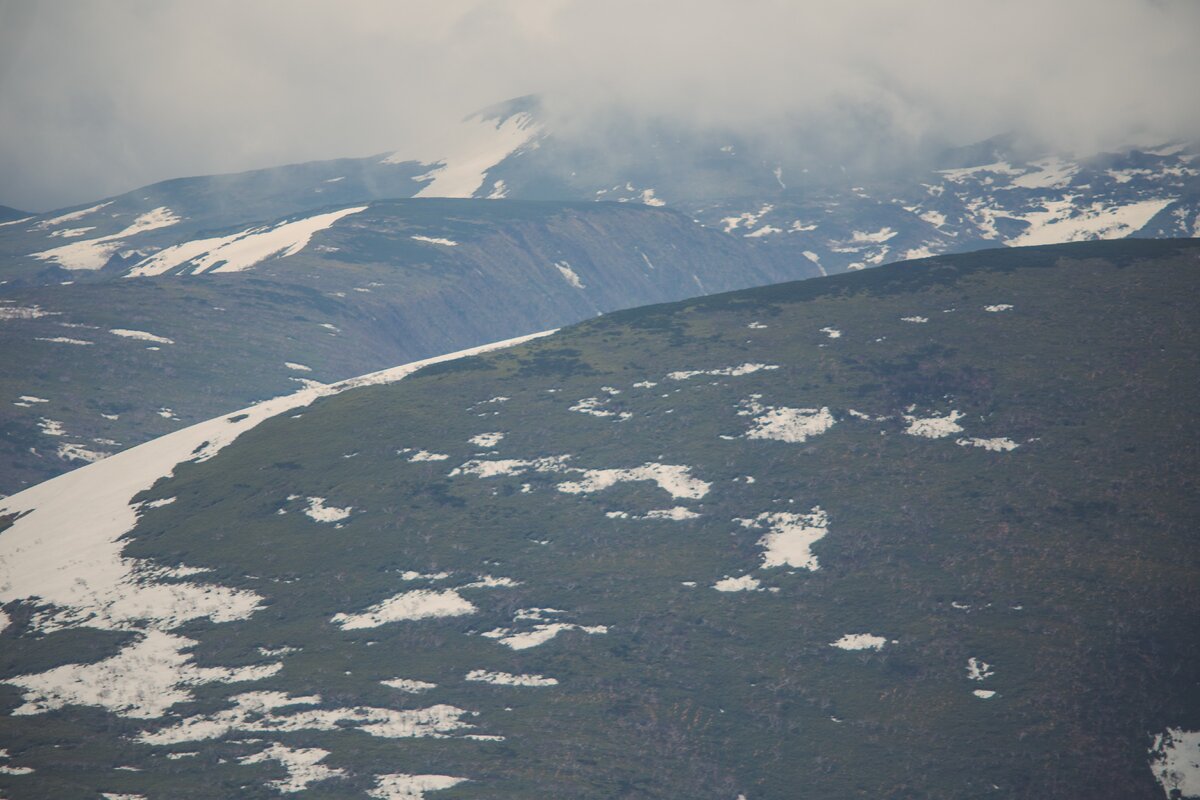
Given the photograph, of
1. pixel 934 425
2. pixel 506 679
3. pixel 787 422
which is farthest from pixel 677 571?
pixel 934 425

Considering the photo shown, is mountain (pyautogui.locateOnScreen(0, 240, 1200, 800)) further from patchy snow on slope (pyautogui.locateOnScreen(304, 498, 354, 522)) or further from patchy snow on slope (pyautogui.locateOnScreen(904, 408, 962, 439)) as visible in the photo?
patchy snow on slope (pyautogui.locateOnScreen(304, 498, 354, 522))

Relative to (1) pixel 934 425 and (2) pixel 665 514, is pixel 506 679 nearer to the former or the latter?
(2) pixel 665 514

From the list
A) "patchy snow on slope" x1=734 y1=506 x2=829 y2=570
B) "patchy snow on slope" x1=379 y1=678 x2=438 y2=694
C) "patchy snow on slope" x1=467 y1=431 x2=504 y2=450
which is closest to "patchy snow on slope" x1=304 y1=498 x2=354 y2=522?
"patchy snow on slope" x1=467 y1=431 x2=504 y2=450

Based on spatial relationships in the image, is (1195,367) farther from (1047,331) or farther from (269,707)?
(269,707)

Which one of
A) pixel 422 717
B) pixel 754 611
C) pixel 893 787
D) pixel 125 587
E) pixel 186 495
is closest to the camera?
pixel 893 787

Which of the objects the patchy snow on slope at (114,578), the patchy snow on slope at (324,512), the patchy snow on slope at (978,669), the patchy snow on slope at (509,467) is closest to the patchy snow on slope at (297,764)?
the patchy snow on slope at (114,578)

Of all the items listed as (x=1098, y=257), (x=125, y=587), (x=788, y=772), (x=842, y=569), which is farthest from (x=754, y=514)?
(x=1098, y=257)

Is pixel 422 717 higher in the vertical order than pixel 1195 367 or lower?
lower

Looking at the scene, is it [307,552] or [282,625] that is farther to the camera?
[307,552]
